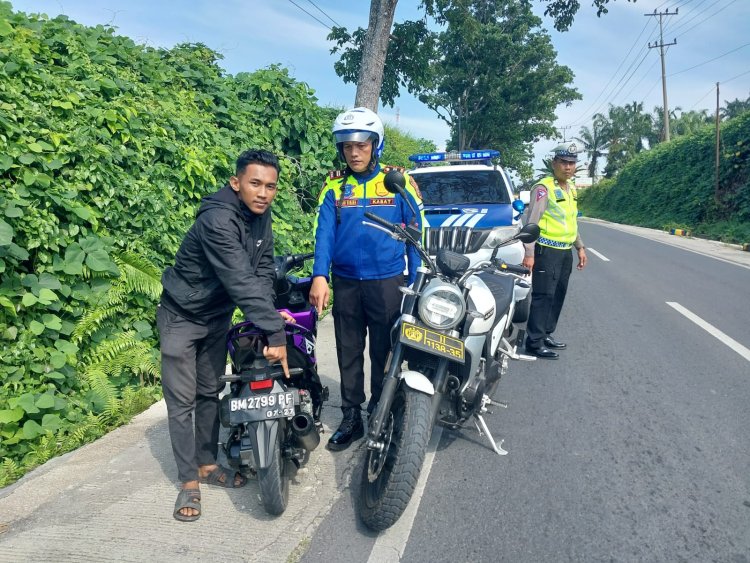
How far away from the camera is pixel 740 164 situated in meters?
22.5

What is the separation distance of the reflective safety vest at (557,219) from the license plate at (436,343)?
2.98m

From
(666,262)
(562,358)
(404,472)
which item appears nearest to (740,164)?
(666,262)

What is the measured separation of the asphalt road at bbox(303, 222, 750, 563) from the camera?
259cm

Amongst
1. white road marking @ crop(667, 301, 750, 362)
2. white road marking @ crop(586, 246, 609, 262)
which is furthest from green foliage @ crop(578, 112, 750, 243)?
white road marking @ crop(667, 301, 750, 362)

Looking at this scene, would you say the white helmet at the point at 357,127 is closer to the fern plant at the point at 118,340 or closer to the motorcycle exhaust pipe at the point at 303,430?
the motorcycle exhaust pipe at the point at 303,430

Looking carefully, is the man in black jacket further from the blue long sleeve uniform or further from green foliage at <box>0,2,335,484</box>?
green foliage at <box>0,2,335,484</box>

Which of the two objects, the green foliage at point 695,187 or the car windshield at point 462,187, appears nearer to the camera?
the car windshield at point 462,187

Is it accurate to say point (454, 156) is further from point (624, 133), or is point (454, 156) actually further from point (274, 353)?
point (624, 133)

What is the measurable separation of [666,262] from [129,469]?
12.8 meters

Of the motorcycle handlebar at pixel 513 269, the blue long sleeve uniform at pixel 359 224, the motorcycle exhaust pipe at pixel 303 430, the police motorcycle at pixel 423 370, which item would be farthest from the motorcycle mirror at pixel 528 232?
the motorcycle exhaust pipe at pixel 303 430

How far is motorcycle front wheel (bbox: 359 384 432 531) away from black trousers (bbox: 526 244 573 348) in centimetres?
304

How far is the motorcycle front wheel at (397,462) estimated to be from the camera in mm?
2523

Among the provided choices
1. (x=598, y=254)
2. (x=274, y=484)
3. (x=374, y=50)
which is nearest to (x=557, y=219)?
(x=274, y=484)

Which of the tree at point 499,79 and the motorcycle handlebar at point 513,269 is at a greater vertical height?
the tree at point 499,79
